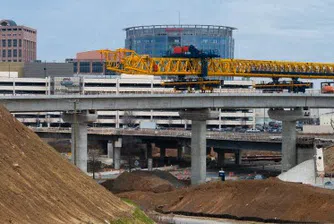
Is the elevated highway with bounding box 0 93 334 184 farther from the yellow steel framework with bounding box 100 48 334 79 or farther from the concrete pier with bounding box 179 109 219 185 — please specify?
the yellow steel framework with bounding box 100 48 334 79

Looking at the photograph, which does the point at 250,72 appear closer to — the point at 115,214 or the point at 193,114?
the point at 193,114

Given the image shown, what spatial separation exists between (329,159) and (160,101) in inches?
884

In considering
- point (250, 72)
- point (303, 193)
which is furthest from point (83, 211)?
point (250, 72)

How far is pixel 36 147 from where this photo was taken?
2712 inches

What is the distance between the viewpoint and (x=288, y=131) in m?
140

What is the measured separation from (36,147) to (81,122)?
46.2 meters

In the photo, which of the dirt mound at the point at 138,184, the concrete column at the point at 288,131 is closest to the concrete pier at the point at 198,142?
the dirt mound at the point at 138,184

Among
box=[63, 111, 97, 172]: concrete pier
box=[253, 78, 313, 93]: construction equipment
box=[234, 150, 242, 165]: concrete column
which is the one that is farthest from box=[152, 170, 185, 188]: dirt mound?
box=[253, 78, 313, 93]: construction equipment

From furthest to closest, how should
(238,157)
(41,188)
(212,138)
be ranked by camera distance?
A: (238,157) < (212,138) < (41,188)

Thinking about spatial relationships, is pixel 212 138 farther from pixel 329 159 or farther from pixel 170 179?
pixel 329 159

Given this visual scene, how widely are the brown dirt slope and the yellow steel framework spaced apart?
76506 mm

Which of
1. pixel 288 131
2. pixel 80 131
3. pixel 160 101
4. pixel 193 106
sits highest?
pixel 160 101

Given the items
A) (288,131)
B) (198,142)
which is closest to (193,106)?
(198,142)

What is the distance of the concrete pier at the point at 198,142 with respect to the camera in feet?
413
